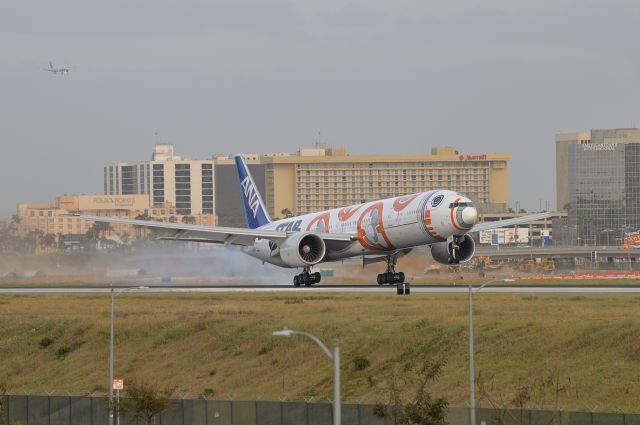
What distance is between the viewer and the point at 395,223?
302ft

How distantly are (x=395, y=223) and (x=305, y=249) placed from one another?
793 centimetres

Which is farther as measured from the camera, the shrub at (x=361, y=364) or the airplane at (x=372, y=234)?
the airplane at (x=372, y=234)

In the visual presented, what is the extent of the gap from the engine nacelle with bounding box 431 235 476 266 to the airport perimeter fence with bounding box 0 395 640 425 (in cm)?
3718

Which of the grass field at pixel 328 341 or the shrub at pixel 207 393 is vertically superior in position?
the grass field at pixel 328 341

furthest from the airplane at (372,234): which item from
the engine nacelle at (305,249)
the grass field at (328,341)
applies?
the grass field at (328,341)

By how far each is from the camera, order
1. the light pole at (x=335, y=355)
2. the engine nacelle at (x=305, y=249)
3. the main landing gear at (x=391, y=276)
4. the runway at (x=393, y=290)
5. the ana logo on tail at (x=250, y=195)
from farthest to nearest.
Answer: the ana logo on tail at (x=250, y=195) < the main landing gear at (x=391, y=276) < the engine nacelle at (x=305, y=249) < the runway at (x=393, y=290) < the light pole at (x=335, y=355)

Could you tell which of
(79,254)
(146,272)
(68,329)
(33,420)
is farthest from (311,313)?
(79,254)

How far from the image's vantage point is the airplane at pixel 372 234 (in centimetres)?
8912

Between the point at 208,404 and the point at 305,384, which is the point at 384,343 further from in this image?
the point at 208,404

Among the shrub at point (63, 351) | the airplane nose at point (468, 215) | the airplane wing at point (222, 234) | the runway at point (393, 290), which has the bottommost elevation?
the shrub at point (63, 351)

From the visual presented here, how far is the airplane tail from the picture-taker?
119 m

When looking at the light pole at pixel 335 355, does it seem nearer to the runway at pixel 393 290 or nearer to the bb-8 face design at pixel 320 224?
the runway at pixel 393 290

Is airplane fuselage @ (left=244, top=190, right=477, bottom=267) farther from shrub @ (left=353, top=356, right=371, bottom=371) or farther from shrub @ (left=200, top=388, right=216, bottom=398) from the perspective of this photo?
shrub @ (left=200, top=388, right=216, bottom=398)

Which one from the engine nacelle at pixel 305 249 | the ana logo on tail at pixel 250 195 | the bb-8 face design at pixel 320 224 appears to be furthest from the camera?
the ana logo on tail at pixel 250 195
